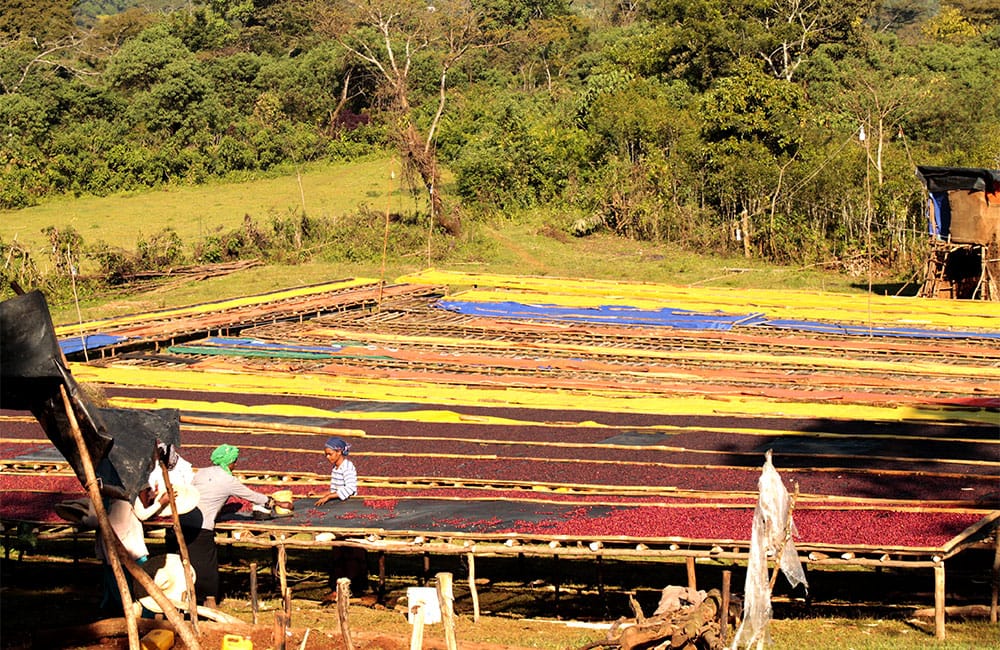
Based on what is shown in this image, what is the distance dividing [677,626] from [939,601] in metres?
1.95

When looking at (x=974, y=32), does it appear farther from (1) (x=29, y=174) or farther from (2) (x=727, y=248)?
(1) (x=29, y=174)

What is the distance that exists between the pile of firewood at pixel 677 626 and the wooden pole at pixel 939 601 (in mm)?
1450

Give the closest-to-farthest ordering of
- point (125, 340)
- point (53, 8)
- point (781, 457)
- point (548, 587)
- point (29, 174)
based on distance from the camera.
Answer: point (548, 587) → point (781, 457) → point (125, 340) → point (29, 174) → point (53, 8)

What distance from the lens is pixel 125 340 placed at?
1858 centimetres

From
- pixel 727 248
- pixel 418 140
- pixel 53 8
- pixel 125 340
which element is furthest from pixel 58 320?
pixel 53 8

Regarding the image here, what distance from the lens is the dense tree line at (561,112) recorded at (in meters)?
27.0

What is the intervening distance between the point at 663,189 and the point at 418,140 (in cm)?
539

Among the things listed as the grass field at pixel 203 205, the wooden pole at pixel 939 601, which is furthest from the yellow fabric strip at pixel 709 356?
the grass field at pixel 203 205

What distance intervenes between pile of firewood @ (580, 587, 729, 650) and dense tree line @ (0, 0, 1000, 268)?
15.6 metres

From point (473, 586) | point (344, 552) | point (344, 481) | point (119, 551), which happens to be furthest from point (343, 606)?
point (344, 481)

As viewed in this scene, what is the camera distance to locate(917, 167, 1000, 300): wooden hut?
20.7 metres

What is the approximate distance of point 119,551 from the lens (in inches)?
288

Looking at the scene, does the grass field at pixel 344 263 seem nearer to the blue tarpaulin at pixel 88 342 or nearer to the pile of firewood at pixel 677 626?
the blue tarpaulin at pixel 88 342

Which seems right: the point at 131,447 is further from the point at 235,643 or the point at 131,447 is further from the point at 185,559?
the point at 235,643
